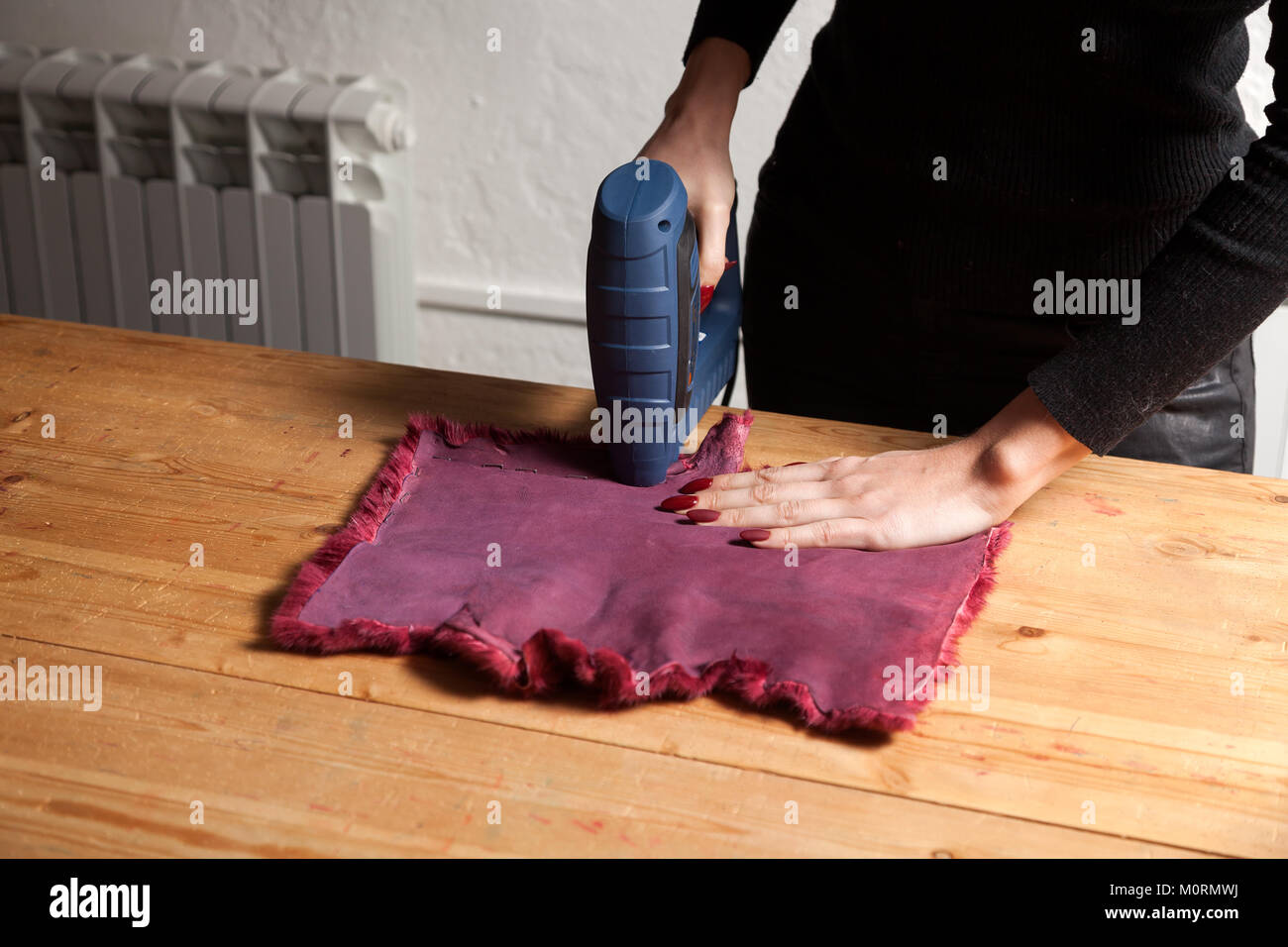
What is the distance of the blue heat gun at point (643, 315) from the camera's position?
822mm

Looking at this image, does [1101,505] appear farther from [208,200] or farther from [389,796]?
[208,200]

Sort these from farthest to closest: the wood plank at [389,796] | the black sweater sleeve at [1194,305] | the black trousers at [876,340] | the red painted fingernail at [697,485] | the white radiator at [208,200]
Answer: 1. the white radiator at [208,200]
2. the black trousers at [876,340]
3. the red painted fingernail at [697,485]
4. the black sweater sleeve at [1194,305]
5. the wood plank at [389,796]

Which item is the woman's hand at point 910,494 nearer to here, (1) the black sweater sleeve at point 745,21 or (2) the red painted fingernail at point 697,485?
(2) the red painted fingernail at point 697,485

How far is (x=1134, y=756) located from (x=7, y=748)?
2.10 ft

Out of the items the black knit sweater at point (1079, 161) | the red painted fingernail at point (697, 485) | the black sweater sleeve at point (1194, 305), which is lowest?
the red painted fingernail at point (697, 485)

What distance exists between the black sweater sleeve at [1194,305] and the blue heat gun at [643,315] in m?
0.27

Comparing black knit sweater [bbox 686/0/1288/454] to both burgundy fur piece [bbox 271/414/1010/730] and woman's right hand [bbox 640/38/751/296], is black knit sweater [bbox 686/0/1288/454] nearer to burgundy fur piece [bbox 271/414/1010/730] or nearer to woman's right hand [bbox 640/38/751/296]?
woman's right hand [bbox 640/38/751/296]

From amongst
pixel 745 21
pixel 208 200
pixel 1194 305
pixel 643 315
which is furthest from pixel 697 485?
pixel 208 200

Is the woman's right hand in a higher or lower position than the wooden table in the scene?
higher

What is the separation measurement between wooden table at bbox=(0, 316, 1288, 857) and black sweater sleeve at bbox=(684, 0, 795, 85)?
0.55m

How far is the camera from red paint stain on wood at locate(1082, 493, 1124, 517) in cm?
90

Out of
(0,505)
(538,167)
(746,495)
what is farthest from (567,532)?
(538,167)

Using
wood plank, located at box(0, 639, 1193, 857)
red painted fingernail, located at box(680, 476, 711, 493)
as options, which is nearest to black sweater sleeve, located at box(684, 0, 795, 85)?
red painted fingernail, located at box(680, 476, 711, 493)

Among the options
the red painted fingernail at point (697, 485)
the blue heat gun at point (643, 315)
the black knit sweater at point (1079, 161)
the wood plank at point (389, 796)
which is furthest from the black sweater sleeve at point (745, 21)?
the wood plank at point (389, 796)
